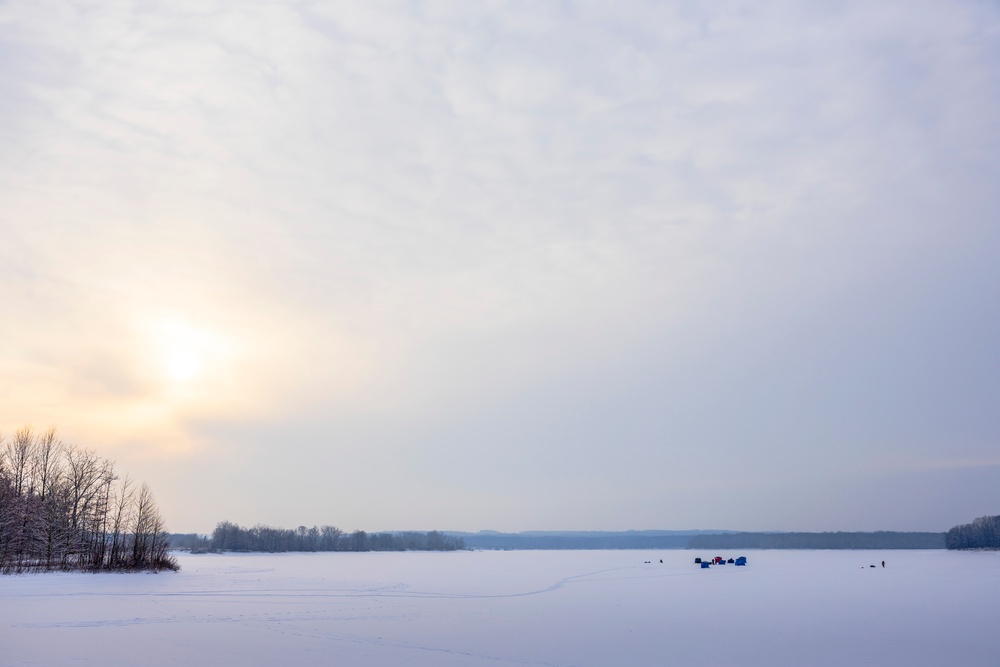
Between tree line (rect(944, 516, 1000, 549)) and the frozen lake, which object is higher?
the frozen lake

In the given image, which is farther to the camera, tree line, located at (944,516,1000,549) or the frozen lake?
tree line, located at (944,516,1000,549)

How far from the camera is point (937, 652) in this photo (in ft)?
56.9

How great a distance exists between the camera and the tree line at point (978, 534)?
14900 centimetres

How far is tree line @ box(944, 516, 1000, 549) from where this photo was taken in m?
149

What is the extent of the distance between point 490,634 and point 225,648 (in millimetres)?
6660

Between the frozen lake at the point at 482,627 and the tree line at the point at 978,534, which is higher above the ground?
the frozen lake at the point at 482,627

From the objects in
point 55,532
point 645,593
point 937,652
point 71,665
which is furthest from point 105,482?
point 937,652

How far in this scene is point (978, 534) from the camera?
504ft

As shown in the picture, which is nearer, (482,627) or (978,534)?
(482,627)

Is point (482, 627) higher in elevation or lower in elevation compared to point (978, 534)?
higher

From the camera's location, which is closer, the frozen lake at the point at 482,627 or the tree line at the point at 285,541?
the frozen lake at the point at 482,627

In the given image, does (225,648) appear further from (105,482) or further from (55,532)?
(105,482)

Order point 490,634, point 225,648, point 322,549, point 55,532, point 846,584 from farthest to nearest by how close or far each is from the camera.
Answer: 1. point 322,549
2. point 55,532
3. point 846,584
4. point 490,634
5. point 225,648

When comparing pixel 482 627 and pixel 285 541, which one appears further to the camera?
pixel 285 541
